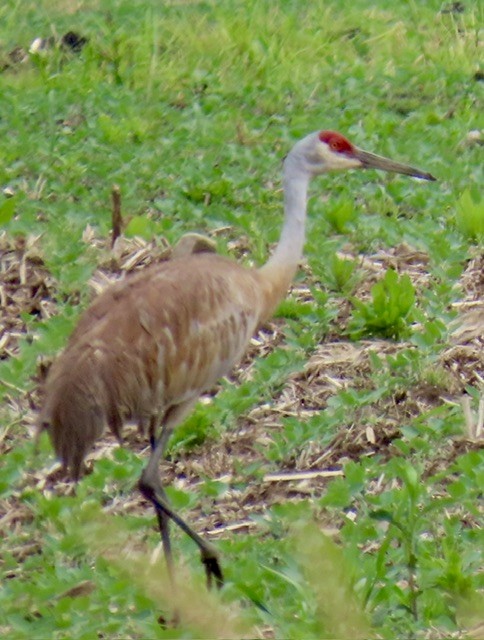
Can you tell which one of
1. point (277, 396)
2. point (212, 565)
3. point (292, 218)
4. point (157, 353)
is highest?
point (157, 353)

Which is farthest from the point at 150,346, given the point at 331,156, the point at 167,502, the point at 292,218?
the point at 331,156

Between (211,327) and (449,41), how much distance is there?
5.18 m

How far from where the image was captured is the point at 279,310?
19.4ft

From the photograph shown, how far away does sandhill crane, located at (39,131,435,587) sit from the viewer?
13.2 feet

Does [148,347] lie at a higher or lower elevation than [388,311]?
higher

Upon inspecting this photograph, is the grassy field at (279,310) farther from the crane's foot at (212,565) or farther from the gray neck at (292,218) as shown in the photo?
the gray neck at (292,218)

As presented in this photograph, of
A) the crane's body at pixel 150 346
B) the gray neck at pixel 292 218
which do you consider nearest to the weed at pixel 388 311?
the gray neck at pixel 292 218

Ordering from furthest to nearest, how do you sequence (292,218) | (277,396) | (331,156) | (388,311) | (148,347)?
(388,311), (331,156), (277,396), (292,218), (148,347)

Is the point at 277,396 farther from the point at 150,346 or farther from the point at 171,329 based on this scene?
the point at 150,346

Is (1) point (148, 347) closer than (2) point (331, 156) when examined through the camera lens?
Yes

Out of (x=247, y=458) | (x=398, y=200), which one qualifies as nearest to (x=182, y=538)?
(x=247, y=458)

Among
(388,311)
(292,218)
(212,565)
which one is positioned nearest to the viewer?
(212,565)

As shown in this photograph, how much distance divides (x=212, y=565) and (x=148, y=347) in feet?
2.31

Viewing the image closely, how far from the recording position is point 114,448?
5.09m
